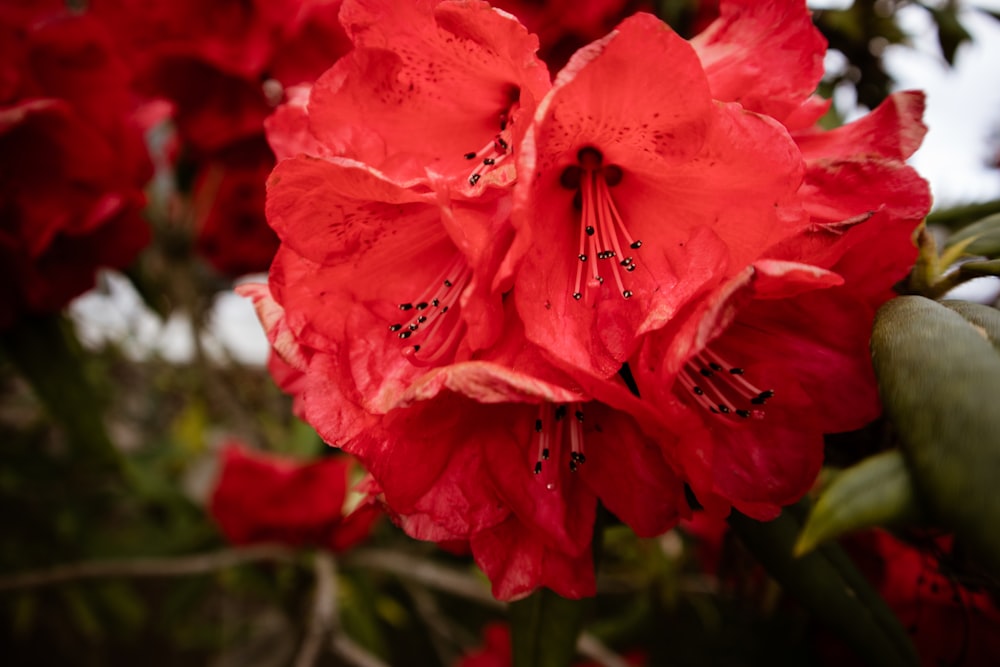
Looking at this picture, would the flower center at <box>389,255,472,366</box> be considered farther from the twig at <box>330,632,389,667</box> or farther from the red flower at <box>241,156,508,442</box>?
the twig at <box>330,632,389,667</box>

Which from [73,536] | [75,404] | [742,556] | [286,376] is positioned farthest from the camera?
[73,536]

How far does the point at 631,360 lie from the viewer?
38 cm

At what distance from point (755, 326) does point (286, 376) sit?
348mm

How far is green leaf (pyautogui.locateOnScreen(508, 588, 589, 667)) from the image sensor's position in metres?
0.49

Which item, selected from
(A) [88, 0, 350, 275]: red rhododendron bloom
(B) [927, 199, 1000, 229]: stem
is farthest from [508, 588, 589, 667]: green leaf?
(A) [88, 0, 350, 275]: red rhododendron bloom

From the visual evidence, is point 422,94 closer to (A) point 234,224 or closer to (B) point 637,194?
(B) point 637,194

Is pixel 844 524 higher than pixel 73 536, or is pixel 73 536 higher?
pixel 844 524

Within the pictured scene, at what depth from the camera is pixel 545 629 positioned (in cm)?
49

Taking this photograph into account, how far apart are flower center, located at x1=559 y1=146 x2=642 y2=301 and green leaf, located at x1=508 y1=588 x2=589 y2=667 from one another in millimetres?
245

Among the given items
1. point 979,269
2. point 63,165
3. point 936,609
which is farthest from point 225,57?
point 936,609

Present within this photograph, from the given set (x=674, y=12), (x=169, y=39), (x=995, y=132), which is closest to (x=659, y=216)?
(x=674, y=12)

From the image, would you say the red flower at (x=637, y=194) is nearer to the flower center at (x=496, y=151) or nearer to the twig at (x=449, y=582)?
the flower center at (x=496, y=151)

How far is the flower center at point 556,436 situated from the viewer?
16.6 inches

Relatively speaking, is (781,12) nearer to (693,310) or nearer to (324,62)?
(693,310)
